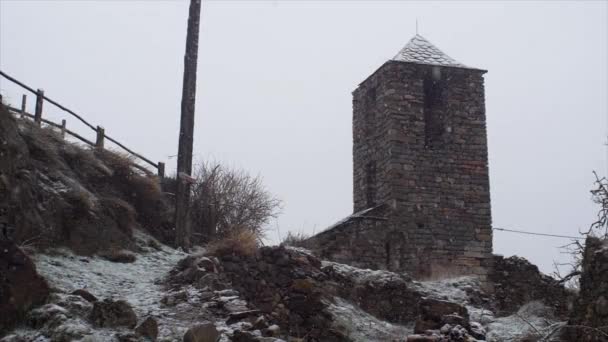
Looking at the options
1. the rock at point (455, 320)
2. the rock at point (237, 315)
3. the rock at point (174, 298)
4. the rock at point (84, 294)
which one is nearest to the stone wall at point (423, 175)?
the rock at point (455, 320)

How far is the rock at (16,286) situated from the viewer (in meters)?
8.41

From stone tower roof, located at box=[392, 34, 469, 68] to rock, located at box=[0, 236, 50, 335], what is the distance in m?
11.3

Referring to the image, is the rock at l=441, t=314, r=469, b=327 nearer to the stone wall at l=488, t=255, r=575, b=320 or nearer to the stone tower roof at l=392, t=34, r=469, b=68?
the stone wall at l=488, t=255, r=575, b=320

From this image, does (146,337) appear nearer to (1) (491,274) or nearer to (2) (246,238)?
(2) (246,238)

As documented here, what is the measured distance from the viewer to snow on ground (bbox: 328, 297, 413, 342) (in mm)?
10773

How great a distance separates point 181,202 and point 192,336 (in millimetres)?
5867

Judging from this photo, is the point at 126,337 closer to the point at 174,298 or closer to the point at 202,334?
the point at 202,334

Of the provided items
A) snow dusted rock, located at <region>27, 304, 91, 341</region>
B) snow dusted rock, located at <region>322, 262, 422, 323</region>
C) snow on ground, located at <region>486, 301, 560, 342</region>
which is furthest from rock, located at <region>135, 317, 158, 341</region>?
snow on ground, located at <region>486, 301, 560, 342</region>

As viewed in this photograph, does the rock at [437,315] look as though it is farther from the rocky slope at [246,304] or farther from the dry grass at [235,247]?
the dry grass at [235,247]

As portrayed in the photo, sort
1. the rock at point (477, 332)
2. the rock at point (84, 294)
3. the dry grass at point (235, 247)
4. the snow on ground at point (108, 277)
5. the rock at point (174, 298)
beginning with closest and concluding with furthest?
the rock at point (84, 294) < the snow on ground at point (108, 277) < the rock at point (174, 298) < the rock at point (477, 332) < the dry grass at point (235, 247)

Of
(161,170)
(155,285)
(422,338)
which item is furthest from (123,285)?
(161,170)

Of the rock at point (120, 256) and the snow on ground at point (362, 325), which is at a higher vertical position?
the rock at point (120, 256)

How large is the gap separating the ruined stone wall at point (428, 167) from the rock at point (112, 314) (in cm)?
850

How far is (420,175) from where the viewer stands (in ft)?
56.7
